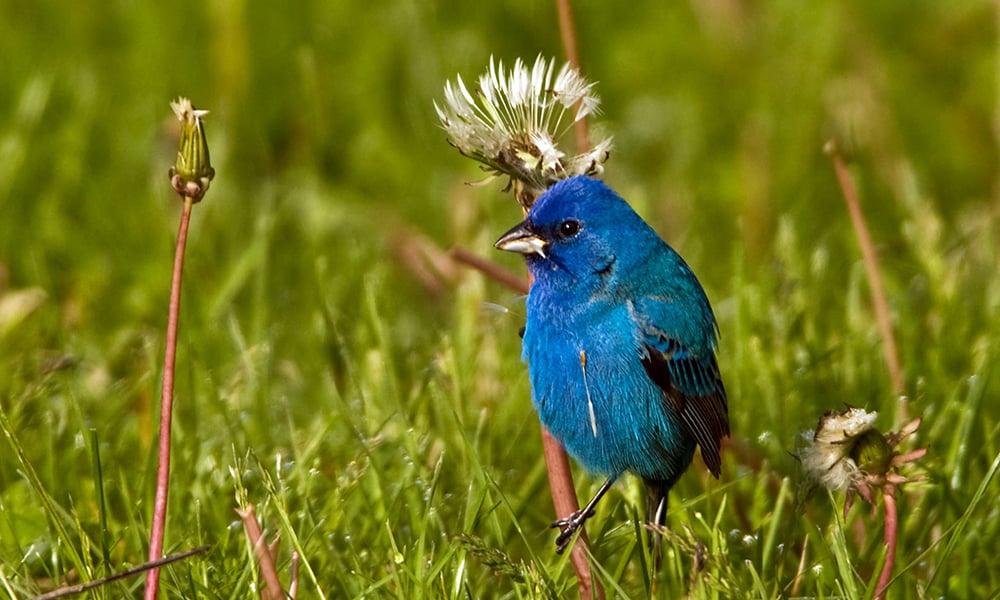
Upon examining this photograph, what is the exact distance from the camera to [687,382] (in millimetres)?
2627

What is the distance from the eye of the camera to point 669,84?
5.89 metres

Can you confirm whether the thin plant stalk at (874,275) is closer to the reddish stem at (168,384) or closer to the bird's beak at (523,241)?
the bird's beak at (523,241)

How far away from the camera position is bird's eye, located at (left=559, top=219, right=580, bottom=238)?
8.52 feet

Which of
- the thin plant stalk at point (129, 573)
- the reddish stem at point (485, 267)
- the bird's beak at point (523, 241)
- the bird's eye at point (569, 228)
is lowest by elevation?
the thin plant stalk at point (129, 573)

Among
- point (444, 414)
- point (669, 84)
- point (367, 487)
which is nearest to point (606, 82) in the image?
point (669, 84)

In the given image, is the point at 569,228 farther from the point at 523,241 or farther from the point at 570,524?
the point at 570,524

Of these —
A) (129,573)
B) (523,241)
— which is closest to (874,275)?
(523,241)

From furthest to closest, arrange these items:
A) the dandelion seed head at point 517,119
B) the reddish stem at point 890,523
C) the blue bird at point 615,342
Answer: the blue bird at point 615,342 < the dandelion seed head at point 517,119 < the reddish stem at point 890,523

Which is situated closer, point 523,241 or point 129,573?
point 129,573

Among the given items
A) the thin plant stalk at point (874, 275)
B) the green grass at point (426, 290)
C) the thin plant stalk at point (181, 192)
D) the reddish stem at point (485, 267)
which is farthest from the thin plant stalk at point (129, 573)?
the thin plant stalk at point (874, 275)

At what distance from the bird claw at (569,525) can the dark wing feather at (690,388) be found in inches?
12.1

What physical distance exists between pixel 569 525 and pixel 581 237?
21.6 inches

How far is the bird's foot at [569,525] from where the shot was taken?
2369mm

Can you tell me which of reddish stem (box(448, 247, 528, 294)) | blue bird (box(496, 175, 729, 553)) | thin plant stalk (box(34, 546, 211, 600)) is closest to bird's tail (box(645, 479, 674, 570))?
blue bird (box(496, 175, 729, 553))
